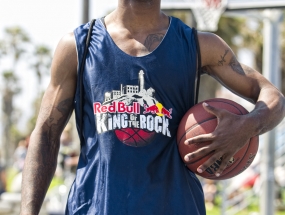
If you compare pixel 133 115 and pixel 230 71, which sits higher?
pixel 230 71

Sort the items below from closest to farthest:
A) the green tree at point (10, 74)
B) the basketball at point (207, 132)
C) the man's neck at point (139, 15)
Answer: the basketball at point (207, 132)
the man's neck at point (139, 15)
the green tree at point (10, 74)

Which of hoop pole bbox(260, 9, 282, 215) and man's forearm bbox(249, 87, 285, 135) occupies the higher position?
man's forearm bbox(249, 87, 285, 135)

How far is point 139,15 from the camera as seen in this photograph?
129 inches

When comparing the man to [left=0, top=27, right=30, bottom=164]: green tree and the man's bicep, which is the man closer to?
the man's bicep

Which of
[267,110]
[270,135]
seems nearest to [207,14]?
[270,135]

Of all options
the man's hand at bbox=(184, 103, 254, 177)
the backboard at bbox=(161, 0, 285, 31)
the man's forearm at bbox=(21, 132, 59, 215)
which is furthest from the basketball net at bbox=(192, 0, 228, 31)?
the man's hand at bbox=(184, 103, 254, 177)

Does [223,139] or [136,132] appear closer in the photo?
[223,139]

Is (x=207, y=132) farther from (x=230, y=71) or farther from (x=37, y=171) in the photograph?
(x=37, y=171)

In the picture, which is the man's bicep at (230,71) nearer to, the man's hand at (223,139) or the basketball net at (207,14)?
the man's hand at (223,139)

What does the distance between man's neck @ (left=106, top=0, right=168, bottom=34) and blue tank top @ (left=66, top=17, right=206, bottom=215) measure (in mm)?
126

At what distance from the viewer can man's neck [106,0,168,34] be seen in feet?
10.7

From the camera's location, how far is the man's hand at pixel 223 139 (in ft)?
9.70

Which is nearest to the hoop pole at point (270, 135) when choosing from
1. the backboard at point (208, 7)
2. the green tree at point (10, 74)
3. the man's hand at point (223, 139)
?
the backboard at point (208, 7)

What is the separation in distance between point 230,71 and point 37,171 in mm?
1130
